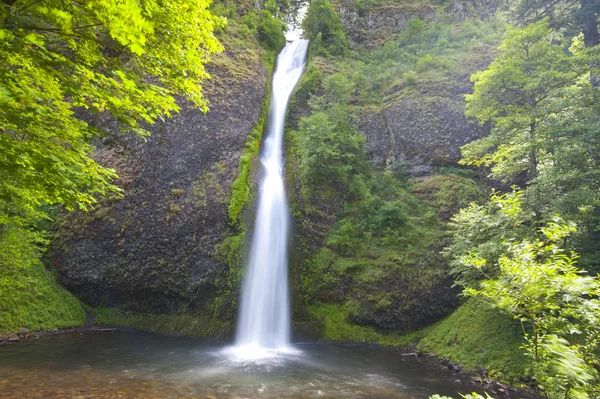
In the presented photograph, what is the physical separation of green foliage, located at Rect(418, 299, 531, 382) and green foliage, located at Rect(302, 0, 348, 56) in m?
22.4

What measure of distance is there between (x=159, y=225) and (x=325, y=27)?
72.6 feet

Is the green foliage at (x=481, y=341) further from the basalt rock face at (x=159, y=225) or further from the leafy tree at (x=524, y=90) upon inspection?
the basalt rock face at (x=159, y=225)

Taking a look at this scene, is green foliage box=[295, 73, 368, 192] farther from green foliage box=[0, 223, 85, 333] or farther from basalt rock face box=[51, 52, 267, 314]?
green foliage box=[0, 223, 85, 333]

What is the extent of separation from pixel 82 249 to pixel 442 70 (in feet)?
77.5

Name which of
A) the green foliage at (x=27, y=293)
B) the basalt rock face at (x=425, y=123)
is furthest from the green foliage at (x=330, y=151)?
the green foliage at (x=27, y=293)

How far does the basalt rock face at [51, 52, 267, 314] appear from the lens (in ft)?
47.6

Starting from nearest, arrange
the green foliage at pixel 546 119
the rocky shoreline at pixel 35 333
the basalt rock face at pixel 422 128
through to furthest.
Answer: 1. the green foliage at pixel 546 119
2. the rocky shoreline at pixel 35 333
3. the basalt rock face at pixel 422 128

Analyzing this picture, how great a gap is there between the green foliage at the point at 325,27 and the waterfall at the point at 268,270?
1294cm

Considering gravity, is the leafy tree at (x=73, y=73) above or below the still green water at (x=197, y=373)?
above

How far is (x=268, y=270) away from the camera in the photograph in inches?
565

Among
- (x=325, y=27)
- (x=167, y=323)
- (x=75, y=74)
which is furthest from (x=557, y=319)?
(x=325, y=27)

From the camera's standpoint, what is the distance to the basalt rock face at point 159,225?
47.6ft

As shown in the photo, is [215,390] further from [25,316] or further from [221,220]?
[25,316]

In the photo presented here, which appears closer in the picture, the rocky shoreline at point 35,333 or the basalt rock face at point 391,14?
the rocky shoreline at point 35,333
